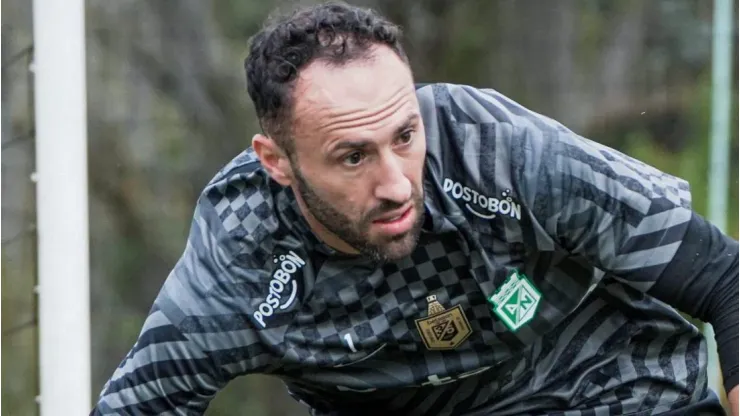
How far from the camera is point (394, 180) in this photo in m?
1.67

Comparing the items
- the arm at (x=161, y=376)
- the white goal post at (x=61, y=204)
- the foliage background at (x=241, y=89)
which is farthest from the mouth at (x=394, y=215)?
the foliage background at (x=241, y=89)

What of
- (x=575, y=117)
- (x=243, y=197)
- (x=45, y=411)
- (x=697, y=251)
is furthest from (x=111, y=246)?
(x=697, y=251)

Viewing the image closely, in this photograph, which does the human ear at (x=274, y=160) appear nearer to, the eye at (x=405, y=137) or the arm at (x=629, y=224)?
the eye at (x=405, y=137)

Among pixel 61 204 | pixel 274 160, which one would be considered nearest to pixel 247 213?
pixel 274 160

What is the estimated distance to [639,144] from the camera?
3.68 metres

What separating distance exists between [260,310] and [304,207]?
0.16 meters

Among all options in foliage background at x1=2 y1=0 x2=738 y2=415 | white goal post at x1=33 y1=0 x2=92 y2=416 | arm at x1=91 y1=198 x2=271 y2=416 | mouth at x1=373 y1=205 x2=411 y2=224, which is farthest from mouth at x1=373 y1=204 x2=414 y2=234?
A: foliage background at x1=2 y1=0 x2=738 y2=415

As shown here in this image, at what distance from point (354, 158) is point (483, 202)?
18cm

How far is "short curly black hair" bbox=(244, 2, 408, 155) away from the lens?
67.8 inches

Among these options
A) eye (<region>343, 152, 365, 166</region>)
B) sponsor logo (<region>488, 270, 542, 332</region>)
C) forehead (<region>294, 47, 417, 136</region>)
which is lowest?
sponsor logo (<region>488, 270, 542, 332</region>)

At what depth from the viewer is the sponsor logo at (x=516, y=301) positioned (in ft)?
5.90

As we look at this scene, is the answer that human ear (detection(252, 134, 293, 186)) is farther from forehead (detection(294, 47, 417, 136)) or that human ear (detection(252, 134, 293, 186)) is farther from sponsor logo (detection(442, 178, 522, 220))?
sponsor logo (detection(442, 178, 522, 220))

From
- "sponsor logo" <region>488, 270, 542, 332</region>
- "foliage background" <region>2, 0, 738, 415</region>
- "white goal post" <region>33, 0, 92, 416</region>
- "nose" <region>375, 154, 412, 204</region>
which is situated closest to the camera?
"nose" <region>375, 154, 412, 204</region>

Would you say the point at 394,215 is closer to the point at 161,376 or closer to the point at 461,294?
the point at 461,294
